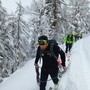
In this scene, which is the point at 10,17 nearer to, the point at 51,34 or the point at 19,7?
the point at 19,7

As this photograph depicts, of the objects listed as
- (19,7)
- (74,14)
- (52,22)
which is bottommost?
(74,14)

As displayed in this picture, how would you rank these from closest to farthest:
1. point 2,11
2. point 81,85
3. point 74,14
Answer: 1. point 81,85
2. point 2,11
3. point 74,14

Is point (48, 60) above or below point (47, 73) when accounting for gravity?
above

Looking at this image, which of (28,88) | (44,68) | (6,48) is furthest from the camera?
(6,48)

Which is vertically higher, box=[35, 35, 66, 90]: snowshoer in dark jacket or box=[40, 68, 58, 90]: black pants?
box=[35, 35, 66, 90]: snowshoer in dark jacket

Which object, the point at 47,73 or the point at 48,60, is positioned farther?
the point at 47,73

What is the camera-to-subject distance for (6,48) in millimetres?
28406

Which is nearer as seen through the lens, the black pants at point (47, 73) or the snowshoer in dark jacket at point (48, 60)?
the snowshoer in dark jacket at point (48, 60)

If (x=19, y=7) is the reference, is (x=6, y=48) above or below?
below

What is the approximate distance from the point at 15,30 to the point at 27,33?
5.17ft

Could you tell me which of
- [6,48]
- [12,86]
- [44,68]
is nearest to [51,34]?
[6,48]

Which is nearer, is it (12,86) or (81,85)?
(81,85)

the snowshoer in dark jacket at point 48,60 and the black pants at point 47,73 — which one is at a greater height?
the snowshoer in dark jacket at point 48,60

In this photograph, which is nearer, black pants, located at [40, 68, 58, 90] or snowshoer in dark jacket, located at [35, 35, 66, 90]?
snowshoer in dark jacket, located at [35, 35, 66, 90]
